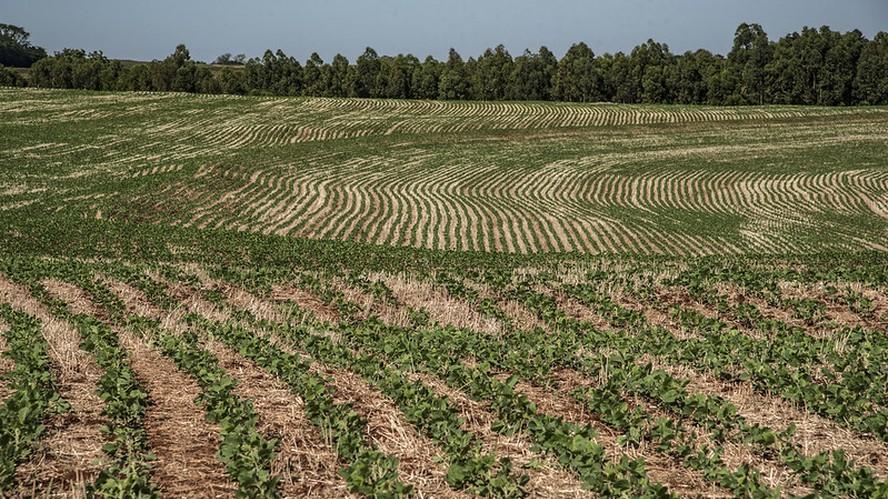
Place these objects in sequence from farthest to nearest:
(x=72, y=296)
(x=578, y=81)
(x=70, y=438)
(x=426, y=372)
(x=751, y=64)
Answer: (x=578, y=81) → (x=751, y=64) → (x=72, y=296) → (x=426, y=372) → (x=70, y=438)

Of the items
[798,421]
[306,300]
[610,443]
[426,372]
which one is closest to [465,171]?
[306,300]

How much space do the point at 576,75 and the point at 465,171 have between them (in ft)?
262

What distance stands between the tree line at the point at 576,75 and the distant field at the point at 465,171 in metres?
21.7

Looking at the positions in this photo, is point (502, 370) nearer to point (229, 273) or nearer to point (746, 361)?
point (746, 361)

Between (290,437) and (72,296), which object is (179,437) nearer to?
(290,437)

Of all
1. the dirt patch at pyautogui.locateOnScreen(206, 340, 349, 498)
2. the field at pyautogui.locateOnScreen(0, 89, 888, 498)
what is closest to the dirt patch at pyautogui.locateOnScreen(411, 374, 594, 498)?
the field at pyautogui.locateOnScreen(0, 89, 888, 498)

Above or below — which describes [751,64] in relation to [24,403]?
above

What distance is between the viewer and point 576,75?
130 meters

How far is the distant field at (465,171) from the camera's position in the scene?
121ft

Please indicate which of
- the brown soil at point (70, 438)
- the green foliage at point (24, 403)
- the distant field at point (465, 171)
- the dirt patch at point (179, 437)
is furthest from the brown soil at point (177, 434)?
the distant field at point (465, 171)

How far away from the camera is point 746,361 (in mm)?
8211

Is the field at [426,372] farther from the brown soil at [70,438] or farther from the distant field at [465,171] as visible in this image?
the distant field at [465,171]

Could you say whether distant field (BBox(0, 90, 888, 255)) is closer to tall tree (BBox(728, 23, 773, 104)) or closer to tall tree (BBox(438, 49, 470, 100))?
tall tree (BBox(728, 23, 773, 104))

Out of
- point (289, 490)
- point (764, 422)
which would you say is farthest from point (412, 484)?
point (764, 422)
